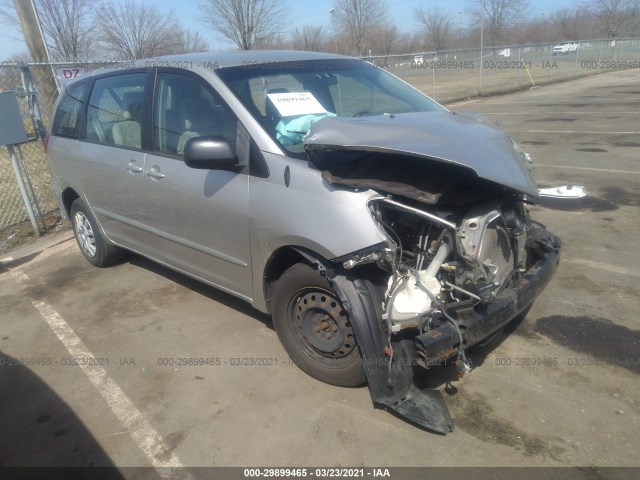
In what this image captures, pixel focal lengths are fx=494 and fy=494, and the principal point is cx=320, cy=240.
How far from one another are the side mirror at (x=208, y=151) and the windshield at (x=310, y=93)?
0.30 metres

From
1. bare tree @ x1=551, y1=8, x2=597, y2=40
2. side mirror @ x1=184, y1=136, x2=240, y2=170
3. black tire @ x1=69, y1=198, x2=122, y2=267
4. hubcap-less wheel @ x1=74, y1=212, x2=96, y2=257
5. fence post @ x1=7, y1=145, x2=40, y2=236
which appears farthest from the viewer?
bare tree @ x1=551, y1=8, x2=597, y2=40

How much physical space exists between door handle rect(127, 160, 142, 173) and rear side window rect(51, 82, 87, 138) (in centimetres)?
121

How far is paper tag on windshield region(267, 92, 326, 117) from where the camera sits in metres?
3.30

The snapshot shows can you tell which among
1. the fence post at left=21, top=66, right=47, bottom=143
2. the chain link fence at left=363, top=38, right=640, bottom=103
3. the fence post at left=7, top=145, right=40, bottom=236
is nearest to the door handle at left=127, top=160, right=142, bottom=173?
the fence post at left=7, top=145, right=40, bottom=236

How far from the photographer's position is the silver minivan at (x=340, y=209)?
8.43 ft

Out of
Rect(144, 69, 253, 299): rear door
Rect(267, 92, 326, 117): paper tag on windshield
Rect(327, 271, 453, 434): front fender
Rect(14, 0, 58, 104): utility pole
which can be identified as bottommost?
Rect(327, 271, 453, 434): front fender

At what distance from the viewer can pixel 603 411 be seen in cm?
267

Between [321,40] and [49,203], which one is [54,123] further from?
[321,40]

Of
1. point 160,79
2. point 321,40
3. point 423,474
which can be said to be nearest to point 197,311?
point 160,79

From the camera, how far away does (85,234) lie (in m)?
5.20

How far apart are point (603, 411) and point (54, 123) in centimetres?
549

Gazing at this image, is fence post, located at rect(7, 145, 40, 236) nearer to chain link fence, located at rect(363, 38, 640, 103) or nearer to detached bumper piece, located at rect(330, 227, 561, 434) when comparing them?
detached bumper piece, located at rect(330, 227, 561, 434)

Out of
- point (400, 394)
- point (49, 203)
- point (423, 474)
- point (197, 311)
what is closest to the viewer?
point (423, 474)

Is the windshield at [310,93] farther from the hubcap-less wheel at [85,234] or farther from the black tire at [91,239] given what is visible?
the hubcap-less wheel at [85,234]
